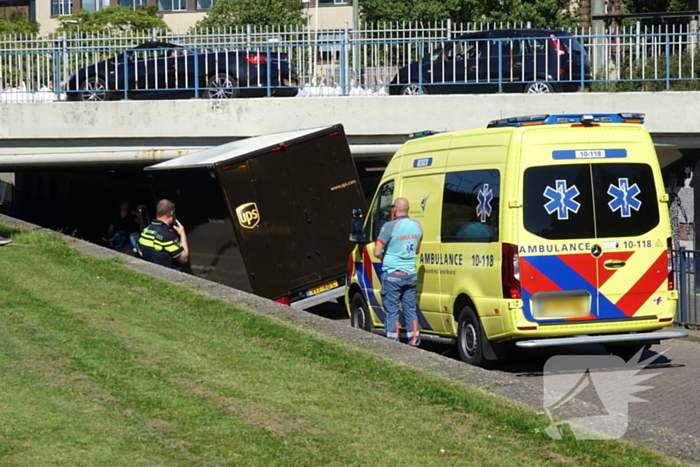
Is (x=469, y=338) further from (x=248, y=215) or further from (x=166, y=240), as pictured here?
(x=166, y=240)

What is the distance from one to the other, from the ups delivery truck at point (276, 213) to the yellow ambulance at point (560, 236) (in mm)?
3889

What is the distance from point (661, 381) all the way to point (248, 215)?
5.70 meters

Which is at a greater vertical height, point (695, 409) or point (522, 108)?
point (522, 108)

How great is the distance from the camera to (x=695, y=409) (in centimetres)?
793

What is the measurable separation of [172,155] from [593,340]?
33.9 feet

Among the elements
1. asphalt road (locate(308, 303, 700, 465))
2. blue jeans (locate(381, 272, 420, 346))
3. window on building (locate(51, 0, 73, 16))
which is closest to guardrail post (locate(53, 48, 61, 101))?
asphalt road (locate(308, 303, 700, 465))

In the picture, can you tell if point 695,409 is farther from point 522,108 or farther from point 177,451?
point 522,108

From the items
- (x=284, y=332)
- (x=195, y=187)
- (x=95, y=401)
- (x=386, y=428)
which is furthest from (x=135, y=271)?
(x=386, y=428)

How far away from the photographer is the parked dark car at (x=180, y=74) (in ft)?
61.3

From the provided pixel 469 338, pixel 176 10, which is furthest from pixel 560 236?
pixel 176 10

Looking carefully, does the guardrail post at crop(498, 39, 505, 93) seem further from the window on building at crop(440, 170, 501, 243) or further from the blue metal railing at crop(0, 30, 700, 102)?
the window on building at crop(440, 170, 501, 243)

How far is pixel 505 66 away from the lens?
17.8 metres

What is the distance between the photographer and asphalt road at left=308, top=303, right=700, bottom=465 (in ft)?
24.0

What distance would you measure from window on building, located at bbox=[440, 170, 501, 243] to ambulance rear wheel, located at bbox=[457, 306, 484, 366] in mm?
704
